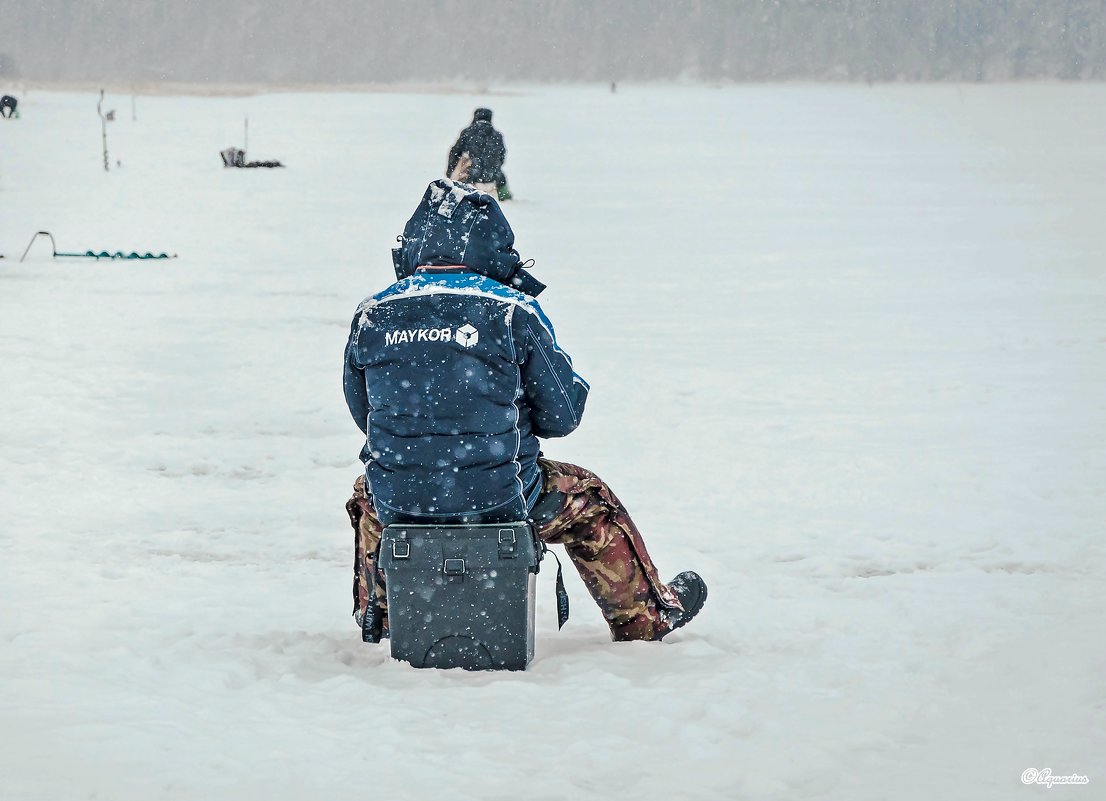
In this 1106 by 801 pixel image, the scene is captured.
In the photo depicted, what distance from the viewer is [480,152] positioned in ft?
52.5

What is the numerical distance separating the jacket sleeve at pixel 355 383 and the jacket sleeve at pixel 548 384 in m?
0.43

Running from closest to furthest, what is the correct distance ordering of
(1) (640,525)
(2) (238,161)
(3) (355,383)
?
(3) (355,383), (1) (640,525), (2) (238,161)

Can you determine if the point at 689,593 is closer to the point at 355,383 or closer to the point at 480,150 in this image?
the point at 355,383

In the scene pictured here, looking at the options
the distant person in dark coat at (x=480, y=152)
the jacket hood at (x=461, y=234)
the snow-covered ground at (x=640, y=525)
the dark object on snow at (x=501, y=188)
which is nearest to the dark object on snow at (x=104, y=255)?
the snow-covered ground at (x=640, y=525)

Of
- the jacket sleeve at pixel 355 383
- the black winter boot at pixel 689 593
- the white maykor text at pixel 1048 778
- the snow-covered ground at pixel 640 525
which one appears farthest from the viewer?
the black winter boot at pixel 689 593

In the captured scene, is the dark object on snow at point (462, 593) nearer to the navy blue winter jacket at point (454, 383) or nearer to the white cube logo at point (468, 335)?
the navy blue winter jacket at point (454, 383)

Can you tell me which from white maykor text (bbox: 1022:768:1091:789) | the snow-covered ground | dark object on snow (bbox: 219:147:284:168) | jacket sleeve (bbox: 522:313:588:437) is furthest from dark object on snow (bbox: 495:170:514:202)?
white maykor text (bbox: 1022:768:1091:789)

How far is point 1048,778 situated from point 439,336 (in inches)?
68.2

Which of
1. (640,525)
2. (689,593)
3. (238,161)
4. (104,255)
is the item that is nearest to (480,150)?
(104,255)

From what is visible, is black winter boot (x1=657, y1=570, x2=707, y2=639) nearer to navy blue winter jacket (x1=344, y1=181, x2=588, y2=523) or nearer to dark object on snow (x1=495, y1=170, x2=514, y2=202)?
navy blue winter jacket (x1=344, y1=181, x2=588, y2=523)

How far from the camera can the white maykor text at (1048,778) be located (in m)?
3.25

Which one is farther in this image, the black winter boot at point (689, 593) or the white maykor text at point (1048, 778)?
the black winter boot at point (689, 593)

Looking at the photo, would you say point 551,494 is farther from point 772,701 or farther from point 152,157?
point 152,157

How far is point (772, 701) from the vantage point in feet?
12.3
